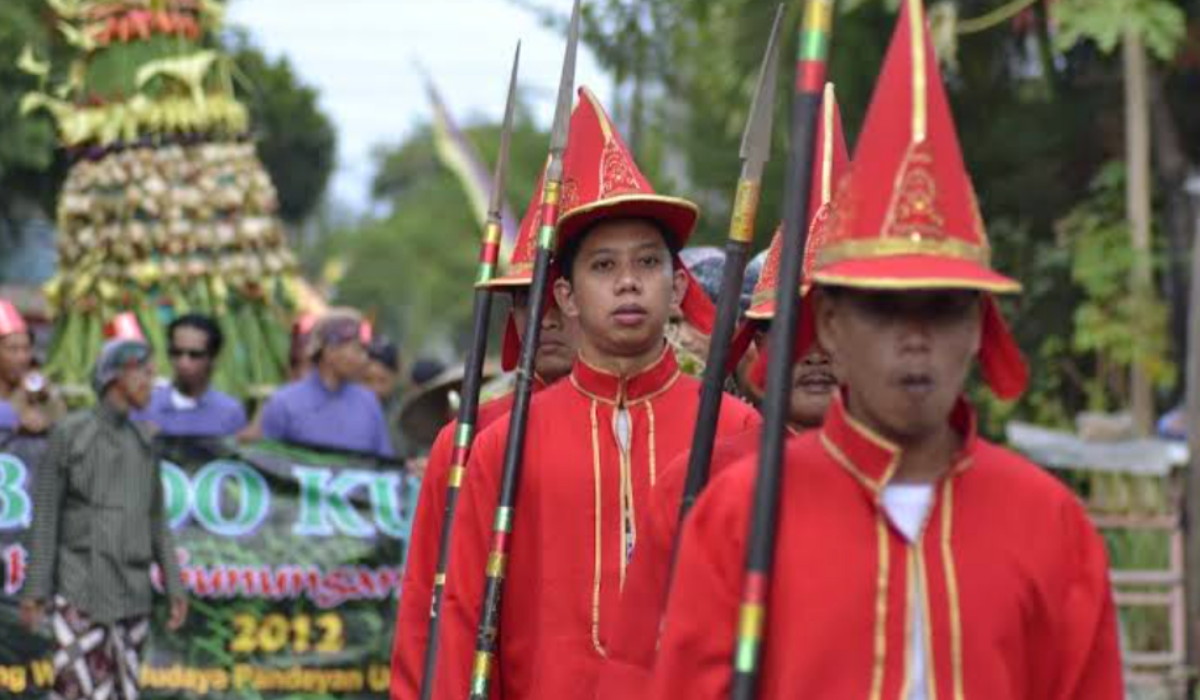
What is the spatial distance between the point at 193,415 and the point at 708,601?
8.30 metres

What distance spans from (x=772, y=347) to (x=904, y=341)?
266 millimetres

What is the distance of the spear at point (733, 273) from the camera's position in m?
5.31

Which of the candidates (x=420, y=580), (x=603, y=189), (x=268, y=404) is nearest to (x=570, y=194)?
(x=603, y=189)

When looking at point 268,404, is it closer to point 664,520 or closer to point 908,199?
point 664,520

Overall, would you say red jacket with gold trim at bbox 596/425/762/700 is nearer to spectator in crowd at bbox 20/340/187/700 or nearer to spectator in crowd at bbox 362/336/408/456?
spectator in crowd at bbox 20/340/187/700

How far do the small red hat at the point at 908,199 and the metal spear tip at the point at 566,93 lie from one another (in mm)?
2385

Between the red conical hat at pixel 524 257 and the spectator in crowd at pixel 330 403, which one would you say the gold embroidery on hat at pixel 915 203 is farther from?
the spectator in crowd at pixel 330 403

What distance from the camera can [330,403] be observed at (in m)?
13.2

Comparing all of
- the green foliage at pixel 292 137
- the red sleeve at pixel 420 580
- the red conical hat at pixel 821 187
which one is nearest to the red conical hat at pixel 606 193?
the red conical hat at pixel 821 187

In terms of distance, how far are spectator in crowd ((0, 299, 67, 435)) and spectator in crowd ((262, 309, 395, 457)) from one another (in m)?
1.22

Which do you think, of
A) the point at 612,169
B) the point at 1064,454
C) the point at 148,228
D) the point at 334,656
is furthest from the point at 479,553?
the point at 148,228

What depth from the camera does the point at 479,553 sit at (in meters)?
6.84

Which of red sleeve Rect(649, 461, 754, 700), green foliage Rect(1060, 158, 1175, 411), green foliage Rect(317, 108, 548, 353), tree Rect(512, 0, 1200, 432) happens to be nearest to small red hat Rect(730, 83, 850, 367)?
red sleeve Rect(649, 461, 754, 700)

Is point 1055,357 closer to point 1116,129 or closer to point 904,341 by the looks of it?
point 1116,129
